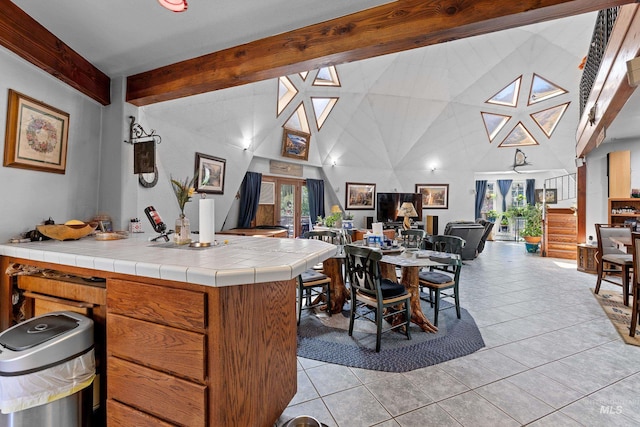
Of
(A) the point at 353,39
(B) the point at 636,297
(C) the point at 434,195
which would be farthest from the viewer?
(C) the point at 434,195

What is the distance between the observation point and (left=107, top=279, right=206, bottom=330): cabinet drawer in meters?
1.19

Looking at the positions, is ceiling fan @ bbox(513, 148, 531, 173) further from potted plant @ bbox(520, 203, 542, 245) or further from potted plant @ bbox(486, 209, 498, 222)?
potted plant @ bbox(486, 209, 498, 222)

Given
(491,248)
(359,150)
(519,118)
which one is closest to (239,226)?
(359,150)

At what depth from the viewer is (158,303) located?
1.27 meters

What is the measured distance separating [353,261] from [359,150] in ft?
19.2

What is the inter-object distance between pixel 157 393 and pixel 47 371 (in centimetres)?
52

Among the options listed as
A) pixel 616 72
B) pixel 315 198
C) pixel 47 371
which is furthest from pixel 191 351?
pixel 315 198

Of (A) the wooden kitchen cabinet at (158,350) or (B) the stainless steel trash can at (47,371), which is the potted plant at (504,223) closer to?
(A) the wooden kitchen cabinet at (158,350)

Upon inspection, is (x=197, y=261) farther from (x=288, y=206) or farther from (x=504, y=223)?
(x=504, y=223)

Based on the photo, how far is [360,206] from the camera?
8.52 metres

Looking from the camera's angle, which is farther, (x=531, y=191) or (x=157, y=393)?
(x=531, y=191)

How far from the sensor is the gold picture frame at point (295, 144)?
652 centimetres

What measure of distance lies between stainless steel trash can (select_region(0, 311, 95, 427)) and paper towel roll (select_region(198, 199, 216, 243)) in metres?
0.74

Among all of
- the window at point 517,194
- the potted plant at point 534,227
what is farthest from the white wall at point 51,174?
the window at point 517,194
